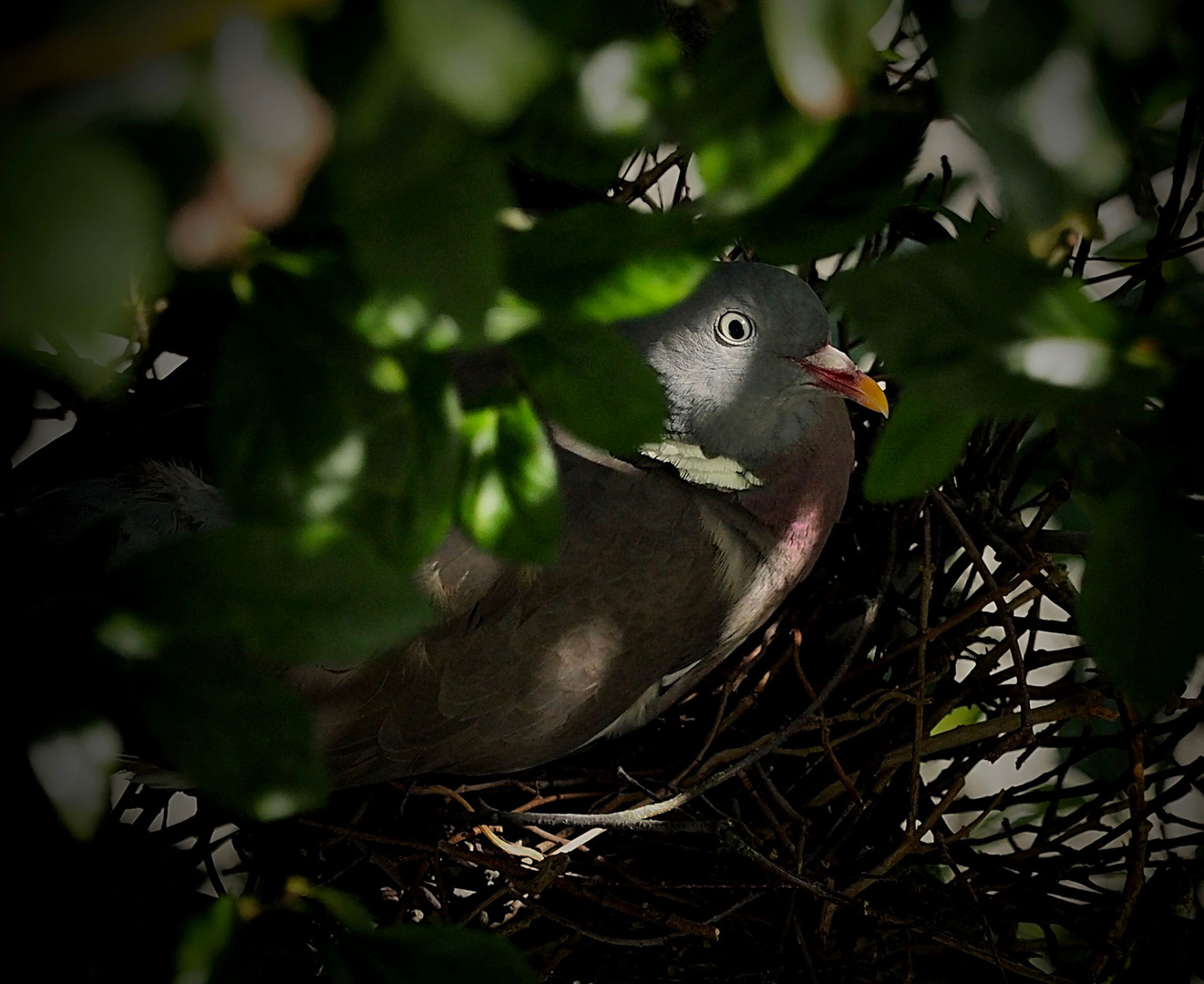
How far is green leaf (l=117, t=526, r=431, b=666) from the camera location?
21cm

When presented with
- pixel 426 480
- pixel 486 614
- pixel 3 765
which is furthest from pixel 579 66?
pixel 486 614

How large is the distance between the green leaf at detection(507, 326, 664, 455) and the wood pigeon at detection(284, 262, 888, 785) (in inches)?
19.7

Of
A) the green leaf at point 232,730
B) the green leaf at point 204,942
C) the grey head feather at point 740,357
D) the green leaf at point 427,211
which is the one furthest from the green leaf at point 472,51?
the grey head feather at point 740,357

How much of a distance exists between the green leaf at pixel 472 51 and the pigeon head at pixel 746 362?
0.70m

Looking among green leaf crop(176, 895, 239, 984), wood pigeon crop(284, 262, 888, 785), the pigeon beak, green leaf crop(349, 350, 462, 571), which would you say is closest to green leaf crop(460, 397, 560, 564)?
green leaf crop(349, 350, 462, 571)

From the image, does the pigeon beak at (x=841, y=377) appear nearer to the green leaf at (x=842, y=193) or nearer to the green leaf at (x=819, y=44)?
the green leaf at (x=842, y=193)

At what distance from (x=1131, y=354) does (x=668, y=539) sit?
0.64 m

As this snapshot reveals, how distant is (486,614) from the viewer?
2.62 feet


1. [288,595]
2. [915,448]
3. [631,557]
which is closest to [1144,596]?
[915,448]

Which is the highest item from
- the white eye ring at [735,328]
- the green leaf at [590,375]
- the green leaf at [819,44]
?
the green leaf at [819,44]

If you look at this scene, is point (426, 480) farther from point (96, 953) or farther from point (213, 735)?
point (96, 953)

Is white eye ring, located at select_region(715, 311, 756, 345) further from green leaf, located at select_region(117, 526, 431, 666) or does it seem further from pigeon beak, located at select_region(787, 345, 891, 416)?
green leaf, located at select_region(117, 526, 431, 666)

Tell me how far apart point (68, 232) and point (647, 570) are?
27.6 inches

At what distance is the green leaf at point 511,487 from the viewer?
0.97 ft
